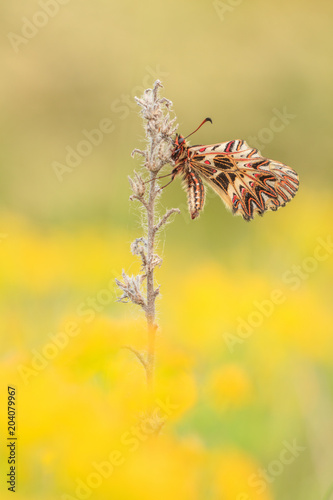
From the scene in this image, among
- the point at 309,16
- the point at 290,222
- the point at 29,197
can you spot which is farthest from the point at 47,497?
the point at 309,16

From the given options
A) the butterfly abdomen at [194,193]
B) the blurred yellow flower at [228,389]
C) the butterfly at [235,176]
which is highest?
the butterfly at [235,176]

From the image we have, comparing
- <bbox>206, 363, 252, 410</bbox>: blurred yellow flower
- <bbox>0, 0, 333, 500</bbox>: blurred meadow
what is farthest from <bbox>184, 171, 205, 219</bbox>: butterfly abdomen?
<bbox>206, 363, 252, 410</bbox>: blurred yellow flower

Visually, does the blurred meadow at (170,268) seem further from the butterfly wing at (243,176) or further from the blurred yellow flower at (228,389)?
the butterfly wing at (243,176)

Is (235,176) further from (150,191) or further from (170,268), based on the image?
(170,268)

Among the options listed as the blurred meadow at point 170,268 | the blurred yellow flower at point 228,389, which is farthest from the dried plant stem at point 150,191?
the blurred yellow flower at point 228,389

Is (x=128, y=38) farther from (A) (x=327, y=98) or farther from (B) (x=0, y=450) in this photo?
(B) (x=0, y=450)

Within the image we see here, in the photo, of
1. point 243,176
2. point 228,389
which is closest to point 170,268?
point 243,176
